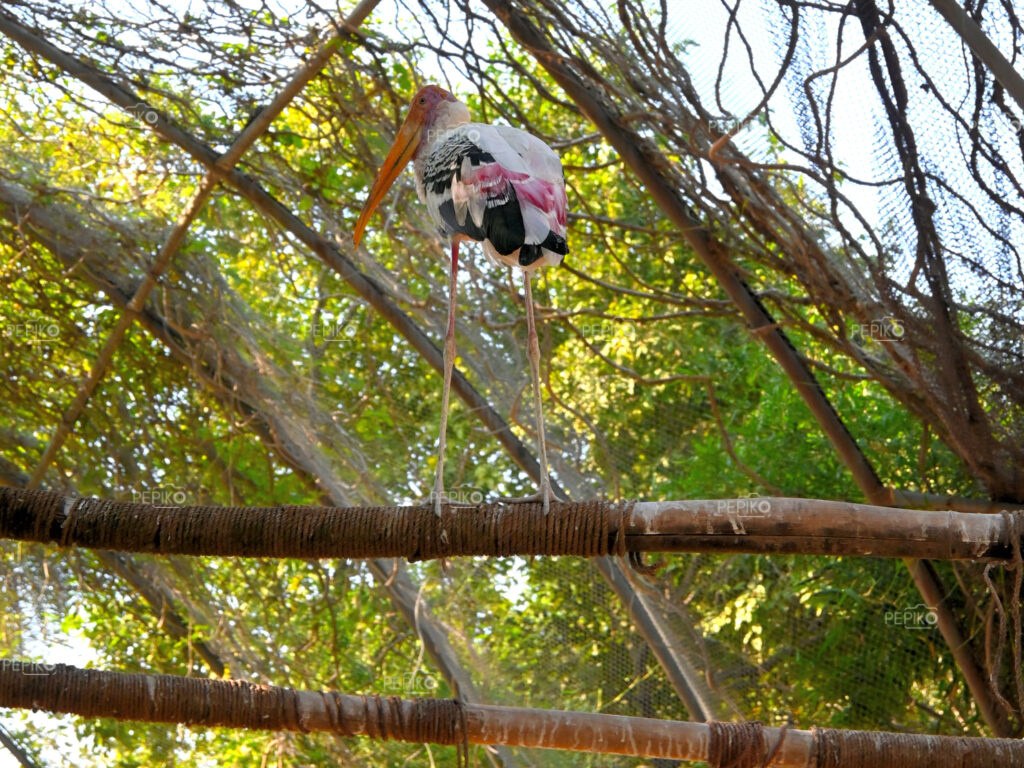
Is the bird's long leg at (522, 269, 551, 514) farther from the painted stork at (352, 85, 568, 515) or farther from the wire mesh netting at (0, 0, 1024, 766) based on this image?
the wire mesh netting at (0, 0, 1024, 766)

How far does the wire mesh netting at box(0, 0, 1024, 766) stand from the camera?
3307 mm

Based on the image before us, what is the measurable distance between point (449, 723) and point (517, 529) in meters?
0.63

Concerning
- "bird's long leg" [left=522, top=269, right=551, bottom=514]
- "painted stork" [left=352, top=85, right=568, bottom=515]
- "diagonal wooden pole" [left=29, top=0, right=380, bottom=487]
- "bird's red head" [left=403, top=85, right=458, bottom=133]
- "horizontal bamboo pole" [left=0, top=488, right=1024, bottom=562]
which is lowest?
"horizontal bamboo pole" [left=0, top=488, right=1024, bottom=562]

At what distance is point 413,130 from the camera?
8.66 ft

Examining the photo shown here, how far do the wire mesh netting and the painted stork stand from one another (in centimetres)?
92

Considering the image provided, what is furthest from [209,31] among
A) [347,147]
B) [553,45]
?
[553,45]

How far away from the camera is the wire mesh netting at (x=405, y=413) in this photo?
3307 mm

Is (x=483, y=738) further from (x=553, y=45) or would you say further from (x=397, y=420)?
(x=397, y=420)

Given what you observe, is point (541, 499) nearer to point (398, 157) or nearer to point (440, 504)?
point (440, 504)

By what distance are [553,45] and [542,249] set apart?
136cm

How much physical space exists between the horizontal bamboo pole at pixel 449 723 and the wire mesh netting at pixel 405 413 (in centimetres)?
113

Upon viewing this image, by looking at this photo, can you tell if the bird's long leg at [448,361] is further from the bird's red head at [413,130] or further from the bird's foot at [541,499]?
the bird's red head at [413,130]

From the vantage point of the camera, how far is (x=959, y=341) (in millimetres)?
2809

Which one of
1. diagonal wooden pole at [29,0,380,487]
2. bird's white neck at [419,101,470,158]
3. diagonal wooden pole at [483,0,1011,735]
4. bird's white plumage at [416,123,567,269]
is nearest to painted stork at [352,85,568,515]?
bird's white plumage at [416,123,567,269]
